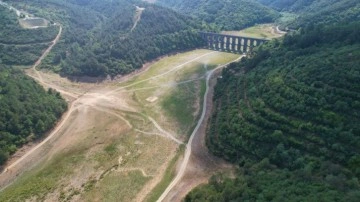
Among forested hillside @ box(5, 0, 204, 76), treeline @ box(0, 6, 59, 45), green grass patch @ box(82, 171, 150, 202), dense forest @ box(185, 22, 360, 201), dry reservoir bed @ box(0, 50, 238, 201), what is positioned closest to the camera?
dense forest @ box(185, 22, 360, 201)

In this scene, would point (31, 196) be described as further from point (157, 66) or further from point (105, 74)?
point (157, 66)

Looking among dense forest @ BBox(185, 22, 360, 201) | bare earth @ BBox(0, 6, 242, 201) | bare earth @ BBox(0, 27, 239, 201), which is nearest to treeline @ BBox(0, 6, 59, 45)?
bare earth @ BBox(0, 27, 239, 201)

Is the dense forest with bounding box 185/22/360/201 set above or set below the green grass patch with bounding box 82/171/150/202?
above

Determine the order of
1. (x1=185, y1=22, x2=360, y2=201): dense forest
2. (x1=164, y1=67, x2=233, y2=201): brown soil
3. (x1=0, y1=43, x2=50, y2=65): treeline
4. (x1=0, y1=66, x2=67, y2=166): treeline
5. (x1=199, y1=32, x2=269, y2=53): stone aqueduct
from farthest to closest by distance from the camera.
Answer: (x1=199, y1=32, x2=269, y2=53): stone aqueduct → (x1=0, y1=43, x2=50, y2=65): treeline → (x1=0, y1=66, x2=67, y2=166): treeline → (x1=164, y1=67, x2=233, y2=201): brown soil → (x1=185, y1=22, x2=360, y2=201): dense forest

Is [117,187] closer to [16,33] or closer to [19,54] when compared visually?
[19,54]

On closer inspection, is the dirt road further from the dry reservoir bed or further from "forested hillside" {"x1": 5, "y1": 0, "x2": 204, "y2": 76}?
"forested hillside" {"x1": 5, "y1": 0, "x2": 204, "y2": 76}

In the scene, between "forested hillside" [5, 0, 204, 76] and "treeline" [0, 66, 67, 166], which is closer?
"treeline" [0, 66, 67, 166]
